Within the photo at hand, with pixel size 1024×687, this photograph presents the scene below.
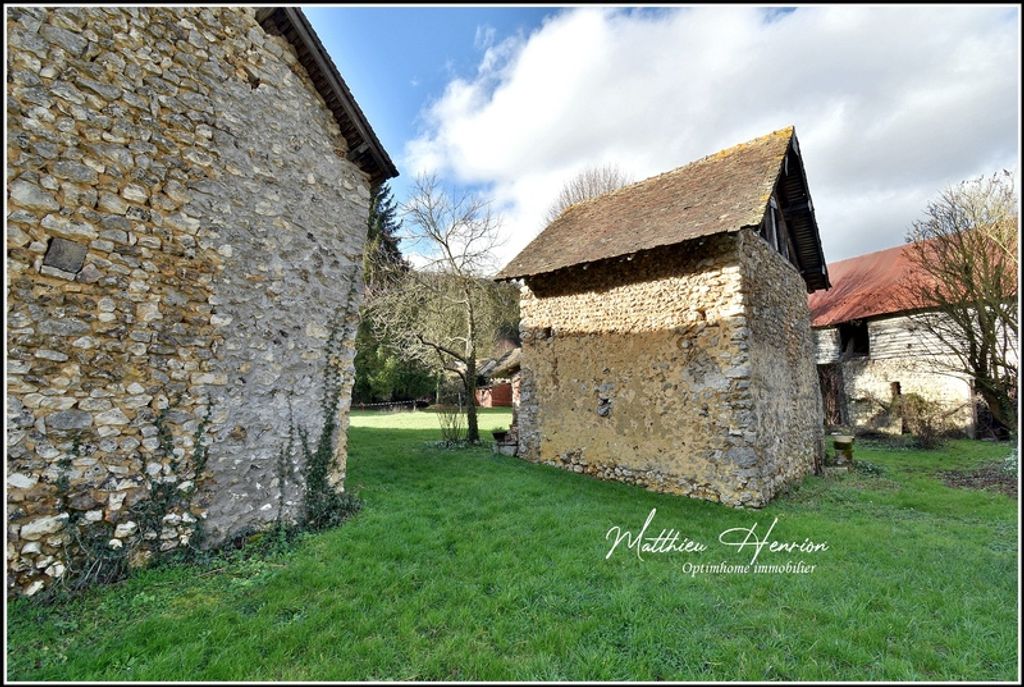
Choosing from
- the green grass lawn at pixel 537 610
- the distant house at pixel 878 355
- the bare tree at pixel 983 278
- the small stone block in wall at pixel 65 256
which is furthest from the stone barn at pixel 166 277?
the distant house at pixel 878 355

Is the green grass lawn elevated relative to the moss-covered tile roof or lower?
lower

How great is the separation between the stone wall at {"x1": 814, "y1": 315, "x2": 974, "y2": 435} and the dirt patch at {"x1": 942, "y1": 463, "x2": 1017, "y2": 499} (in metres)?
5.58

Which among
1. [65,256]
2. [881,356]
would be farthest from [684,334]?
[881,356]

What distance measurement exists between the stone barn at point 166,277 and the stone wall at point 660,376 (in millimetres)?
4849

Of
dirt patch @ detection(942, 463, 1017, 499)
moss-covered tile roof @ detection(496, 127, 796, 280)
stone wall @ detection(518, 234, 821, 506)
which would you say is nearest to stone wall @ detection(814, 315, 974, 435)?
dirt patch @ detection(942, 463, 1017, 499)

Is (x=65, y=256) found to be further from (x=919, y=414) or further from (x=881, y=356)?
(x=881, y=356)

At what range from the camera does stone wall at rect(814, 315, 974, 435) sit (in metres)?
14.7

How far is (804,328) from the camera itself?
34.1ft

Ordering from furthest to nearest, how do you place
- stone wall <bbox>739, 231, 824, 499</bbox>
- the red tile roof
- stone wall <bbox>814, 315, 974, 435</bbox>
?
the red tile roof < stone wall <bbox>814, 315, 974, 435</bbox> < stone wall <bbox>739, 231, 824, 499</bbox>

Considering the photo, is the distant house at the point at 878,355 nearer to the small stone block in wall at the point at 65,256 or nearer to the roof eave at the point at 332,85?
the roof eave at the point at 332,85

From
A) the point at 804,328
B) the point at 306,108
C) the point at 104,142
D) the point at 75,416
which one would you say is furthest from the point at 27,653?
the point at 804,328

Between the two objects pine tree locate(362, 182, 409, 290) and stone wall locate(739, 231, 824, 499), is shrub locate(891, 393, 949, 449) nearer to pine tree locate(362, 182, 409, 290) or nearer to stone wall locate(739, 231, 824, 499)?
stone wall locate(739, 231, 824, 499)

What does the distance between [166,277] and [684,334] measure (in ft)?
23.8

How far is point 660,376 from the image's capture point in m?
Answer: 7.94
